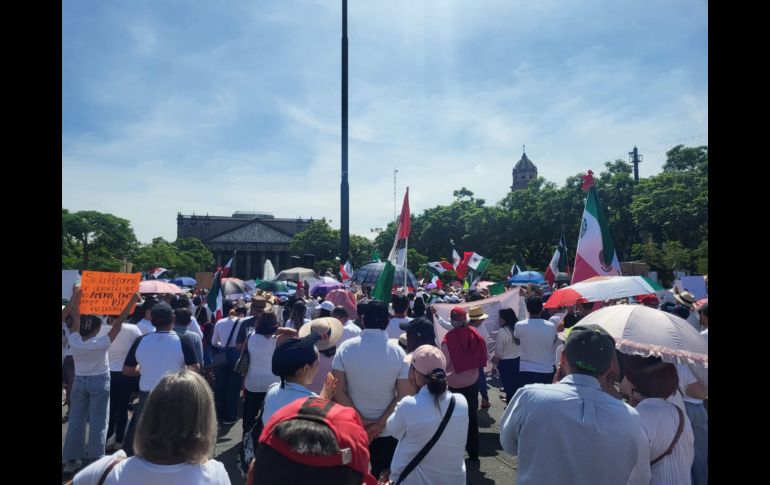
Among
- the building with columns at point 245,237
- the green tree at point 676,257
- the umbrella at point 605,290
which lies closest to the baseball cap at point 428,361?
the umbrella at point 605,290

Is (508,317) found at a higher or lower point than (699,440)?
higher

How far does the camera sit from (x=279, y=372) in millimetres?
2887

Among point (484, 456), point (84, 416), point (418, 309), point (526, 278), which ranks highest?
point (526, 278)

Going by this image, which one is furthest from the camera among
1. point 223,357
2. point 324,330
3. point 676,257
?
point 676,257

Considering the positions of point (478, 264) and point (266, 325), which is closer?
point (266, 325)

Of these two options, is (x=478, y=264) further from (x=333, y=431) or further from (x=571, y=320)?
(x=333, y=431)

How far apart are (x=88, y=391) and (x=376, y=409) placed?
3231 mm

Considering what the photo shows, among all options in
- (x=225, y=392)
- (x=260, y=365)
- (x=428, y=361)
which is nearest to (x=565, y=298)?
(x=428, y=361)

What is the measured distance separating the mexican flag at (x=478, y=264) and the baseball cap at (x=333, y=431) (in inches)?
493

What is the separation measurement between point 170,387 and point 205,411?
169 millimetres

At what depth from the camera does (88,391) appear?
4.99 metres

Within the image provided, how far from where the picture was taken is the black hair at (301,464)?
1.57m
